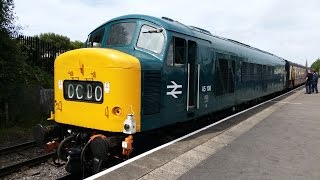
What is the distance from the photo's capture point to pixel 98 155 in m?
6.42

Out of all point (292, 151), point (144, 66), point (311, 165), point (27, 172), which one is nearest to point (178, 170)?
point (144, 66)

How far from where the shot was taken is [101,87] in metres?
6.85

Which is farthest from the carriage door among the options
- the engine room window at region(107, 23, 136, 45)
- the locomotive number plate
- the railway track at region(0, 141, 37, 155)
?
the railway track at region(0, 141, 37, 155)

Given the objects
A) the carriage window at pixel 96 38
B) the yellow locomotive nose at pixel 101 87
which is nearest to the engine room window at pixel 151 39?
the yellow locomotive nose at pixel 101 87

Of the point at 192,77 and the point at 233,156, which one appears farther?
the point at 192,77

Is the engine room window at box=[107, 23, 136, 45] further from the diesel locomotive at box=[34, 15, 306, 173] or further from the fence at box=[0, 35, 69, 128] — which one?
the fence at box=[0, 35, 69, 128]

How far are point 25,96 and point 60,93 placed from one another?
6.53 metres

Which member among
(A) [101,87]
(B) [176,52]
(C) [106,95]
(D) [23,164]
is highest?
(B) [176,52]

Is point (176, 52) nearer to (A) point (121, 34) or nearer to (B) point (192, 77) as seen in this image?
(B) point (192, 77)

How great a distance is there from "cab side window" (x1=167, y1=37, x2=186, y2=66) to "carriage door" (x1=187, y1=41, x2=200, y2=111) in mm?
395

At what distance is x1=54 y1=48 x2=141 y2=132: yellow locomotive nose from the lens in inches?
262

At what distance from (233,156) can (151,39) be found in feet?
9.16

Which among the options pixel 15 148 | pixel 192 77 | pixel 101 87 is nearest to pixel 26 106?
pixel 15 148

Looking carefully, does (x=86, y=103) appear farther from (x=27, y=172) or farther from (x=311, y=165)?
(x=311, y=165)
